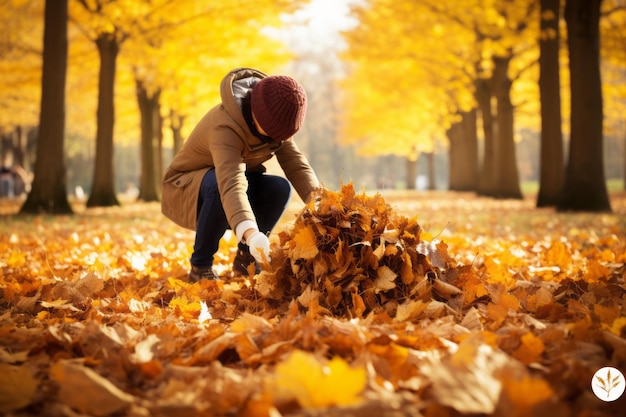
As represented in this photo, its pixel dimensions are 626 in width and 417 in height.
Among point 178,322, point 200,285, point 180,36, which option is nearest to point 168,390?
point 178,322

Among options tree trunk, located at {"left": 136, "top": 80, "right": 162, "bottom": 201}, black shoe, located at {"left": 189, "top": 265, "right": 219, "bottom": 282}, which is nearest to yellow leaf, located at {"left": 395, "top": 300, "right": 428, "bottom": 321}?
black shoe, located at {"left": 189, "top": 265, "right": 219, "bottom": 282}

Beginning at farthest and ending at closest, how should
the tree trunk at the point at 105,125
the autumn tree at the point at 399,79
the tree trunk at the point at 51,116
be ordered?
the autumn tree at the point at 399,79 < the tree trunk at the point at 105,125 < the tree trunk at the point at 51,116

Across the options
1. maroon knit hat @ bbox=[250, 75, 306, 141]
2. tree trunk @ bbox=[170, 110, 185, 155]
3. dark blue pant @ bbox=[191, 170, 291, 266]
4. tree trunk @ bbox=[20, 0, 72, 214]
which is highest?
tree trunk @ bbox=[170, 110, 185, 155]

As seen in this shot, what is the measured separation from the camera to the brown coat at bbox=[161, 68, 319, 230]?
2.72 meters

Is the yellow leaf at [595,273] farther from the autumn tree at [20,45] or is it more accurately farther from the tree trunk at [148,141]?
the tree trunk at [148,141]

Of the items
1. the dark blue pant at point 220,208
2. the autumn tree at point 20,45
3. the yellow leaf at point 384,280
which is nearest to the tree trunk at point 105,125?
the autumn tree at point 20,45

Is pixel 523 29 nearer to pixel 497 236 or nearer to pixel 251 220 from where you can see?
pixel 497 236

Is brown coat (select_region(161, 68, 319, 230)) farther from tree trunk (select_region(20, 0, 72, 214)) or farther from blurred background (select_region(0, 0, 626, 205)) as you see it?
tree trunk (select_region(20, 0, 72, 214))

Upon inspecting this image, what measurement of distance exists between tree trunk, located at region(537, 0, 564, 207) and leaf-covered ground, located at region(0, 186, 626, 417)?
7624mm

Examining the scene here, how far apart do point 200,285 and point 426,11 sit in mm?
11528

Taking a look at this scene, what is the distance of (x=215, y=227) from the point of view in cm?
318

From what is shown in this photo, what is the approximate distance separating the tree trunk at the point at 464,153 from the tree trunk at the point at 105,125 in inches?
512

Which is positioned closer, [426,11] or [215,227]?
[215,227]

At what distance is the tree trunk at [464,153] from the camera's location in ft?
65.2
